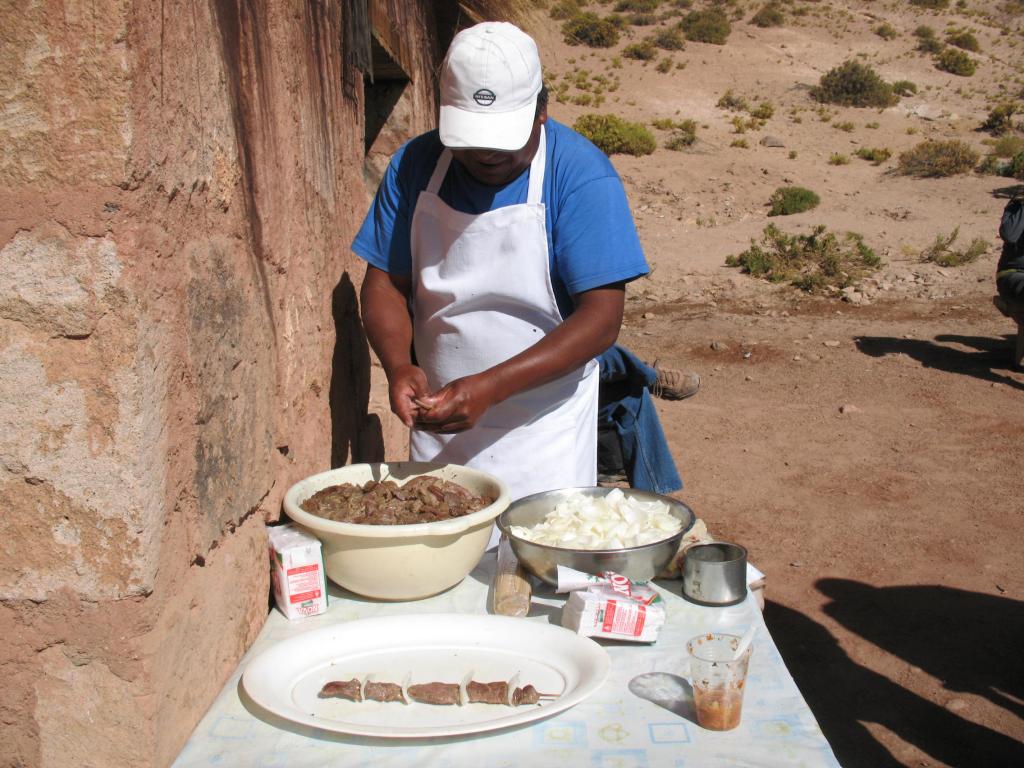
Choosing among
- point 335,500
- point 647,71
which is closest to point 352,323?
point 335,500

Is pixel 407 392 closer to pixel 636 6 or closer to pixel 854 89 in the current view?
pixel 854 89

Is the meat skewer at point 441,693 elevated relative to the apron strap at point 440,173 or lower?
lower

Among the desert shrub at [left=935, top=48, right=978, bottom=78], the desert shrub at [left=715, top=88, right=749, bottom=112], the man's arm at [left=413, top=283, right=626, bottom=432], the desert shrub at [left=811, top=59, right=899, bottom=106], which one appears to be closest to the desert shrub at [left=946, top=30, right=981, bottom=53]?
the desert shrub at [left=935, top=48, right=978, bottom=78]

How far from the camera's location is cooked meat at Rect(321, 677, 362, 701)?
58.9 inches

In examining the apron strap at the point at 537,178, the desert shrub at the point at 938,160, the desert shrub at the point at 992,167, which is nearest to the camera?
the apron strap at the point at 537,178

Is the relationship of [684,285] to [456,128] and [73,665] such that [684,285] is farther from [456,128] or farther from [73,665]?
[73,665]

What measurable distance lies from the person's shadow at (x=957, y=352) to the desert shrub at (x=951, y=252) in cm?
278

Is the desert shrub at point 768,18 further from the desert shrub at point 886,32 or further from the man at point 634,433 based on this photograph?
the man at point 634,433

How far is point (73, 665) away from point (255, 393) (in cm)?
60

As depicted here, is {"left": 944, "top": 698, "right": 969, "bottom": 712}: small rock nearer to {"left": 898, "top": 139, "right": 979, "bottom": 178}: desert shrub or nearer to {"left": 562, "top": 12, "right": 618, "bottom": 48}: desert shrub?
{"left": 898, "top": 139, "right": 979, "bottom": 178}: desert shrub

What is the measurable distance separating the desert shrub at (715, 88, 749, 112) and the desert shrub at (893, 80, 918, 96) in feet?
16.6

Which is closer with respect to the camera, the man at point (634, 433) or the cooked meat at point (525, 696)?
the cooked meat at point (525, 696)

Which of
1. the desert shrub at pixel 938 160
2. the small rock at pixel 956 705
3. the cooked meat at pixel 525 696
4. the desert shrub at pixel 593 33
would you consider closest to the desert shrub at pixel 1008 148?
the desert shrub at pixel 938 160

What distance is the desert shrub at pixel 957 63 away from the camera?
28734 millimetres
